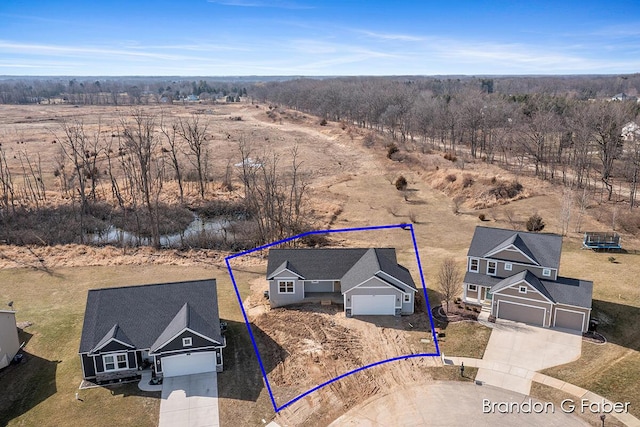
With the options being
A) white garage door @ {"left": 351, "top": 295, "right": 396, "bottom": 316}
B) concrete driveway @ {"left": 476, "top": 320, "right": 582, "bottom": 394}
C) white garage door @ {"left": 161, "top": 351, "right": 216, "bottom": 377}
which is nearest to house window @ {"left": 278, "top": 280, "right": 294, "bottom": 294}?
white garage door @ {"left": 351, "top": 295, "right": 396, "bottom": 316}

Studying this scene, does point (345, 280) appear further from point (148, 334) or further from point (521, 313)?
point (148, 334)

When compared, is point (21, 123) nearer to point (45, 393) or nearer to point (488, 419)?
point (45, 393)

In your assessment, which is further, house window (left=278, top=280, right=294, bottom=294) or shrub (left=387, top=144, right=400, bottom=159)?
shrub (left=387, top=144, right=400, bottom=159)

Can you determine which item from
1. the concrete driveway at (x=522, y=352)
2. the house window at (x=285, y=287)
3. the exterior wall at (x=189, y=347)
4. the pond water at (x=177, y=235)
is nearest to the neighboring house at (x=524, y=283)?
the concrete driveway at (x=522, y=352)

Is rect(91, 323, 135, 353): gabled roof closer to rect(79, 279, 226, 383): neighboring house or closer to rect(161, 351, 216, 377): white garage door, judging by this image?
rect(79, 279, 226, 383): neighboring house

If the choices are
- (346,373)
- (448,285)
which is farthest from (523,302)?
(346,373)

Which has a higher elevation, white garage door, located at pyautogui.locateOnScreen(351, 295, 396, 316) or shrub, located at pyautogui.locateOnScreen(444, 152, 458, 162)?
shrub, located at pyautogui.locateOnScreen(444, 152, 458, 162)
